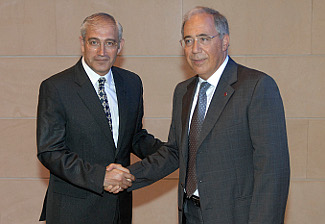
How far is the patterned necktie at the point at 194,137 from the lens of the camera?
2061mm

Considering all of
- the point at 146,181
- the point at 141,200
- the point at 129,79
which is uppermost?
the point at 129,79

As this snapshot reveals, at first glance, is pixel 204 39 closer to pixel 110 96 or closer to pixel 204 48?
pixel 204 48

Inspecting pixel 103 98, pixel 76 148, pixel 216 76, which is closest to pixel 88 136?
pixel 76 148

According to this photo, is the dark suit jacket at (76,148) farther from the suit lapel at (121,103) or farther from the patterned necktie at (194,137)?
the patterned necktie at (194,137)

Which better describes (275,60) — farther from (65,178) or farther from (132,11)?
(65,178)

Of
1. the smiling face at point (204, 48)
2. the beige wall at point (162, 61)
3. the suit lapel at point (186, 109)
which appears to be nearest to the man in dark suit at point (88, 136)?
the suit lapel at point (186, 109)

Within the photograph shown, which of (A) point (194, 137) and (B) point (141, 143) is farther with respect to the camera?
(B) point (141, 143)

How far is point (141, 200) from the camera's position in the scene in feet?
13.1

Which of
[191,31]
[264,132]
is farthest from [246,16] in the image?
[264,132]

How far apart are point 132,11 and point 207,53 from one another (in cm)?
184

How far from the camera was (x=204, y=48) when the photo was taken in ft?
6.86

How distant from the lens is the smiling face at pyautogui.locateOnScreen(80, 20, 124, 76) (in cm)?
243

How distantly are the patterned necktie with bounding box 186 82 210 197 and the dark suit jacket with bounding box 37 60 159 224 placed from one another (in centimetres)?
54

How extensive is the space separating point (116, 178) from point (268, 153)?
3.06 feet
